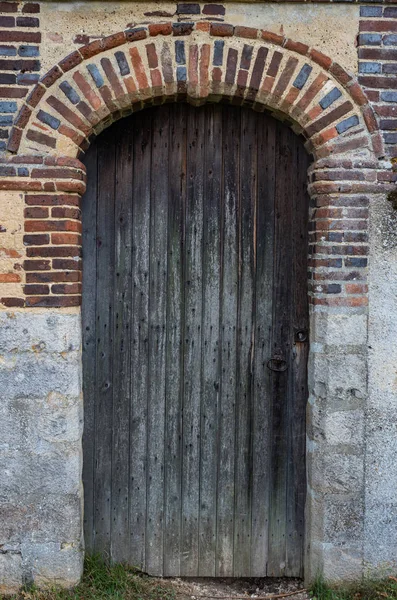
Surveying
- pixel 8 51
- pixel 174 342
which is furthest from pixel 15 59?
pixel 174 342

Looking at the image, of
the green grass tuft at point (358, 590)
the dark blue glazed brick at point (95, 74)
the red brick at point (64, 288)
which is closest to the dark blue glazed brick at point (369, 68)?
the dark blue glazed brick at point (95, 74)

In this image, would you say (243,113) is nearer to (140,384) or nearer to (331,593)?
(140,384)

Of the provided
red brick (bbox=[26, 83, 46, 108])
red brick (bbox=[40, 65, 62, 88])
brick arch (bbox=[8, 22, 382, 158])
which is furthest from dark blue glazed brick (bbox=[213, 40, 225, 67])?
red brick (bbox=[26, 83, 46, 108])

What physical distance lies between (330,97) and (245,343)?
152 centimetres

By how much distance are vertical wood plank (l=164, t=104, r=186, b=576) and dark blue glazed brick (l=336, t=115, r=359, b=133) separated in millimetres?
941

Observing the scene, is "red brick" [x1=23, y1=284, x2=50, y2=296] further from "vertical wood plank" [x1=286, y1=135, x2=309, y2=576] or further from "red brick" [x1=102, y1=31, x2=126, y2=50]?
"vertical wood plank" [x1=286, y1=135, x2=309, y2=576]

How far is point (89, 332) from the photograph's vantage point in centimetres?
370

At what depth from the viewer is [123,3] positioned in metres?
3.30

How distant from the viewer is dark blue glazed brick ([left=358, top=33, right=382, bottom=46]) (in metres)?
3.34

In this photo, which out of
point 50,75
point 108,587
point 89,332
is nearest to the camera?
point 50,75

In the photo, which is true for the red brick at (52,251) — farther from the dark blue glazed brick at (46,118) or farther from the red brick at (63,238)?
the dark blue glazed brick at (46,118)

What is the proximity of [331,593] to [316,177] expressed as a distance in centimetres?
237

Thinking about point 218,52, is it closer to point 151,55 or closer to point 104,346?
point 151,55

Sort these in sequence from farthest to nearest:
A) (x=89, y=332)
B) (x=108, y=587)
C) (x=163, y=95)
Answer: (x=89, y=332) → (x=108, y=587) → (x=163, y=95)
